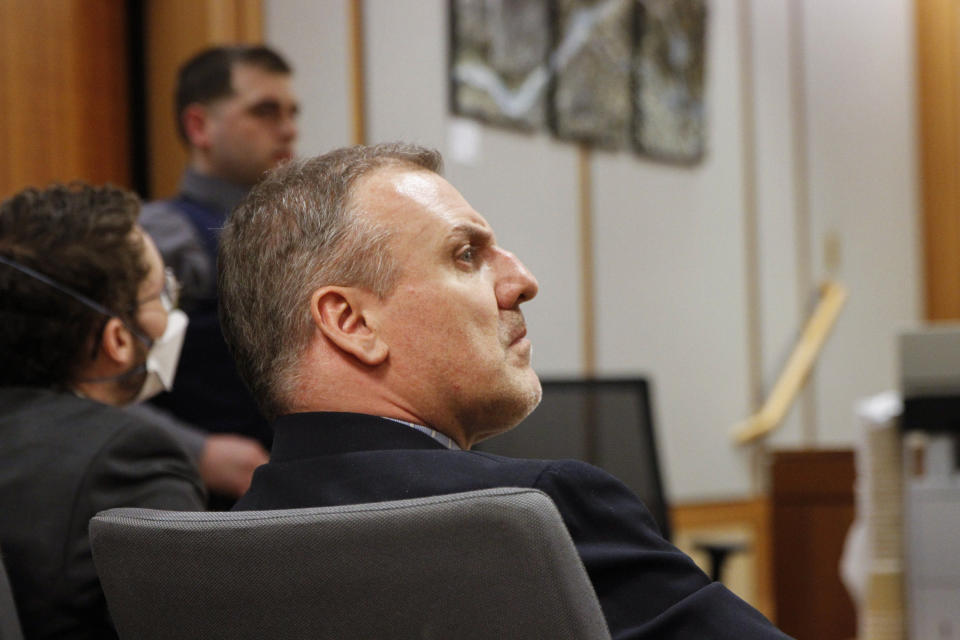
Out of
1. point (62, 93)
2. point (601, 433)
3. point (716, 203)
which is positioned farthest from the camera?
point (716, 203)

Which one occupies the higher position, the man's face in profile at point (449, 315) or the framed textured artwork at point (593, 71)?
the framed textured artwork at point (593, 71)

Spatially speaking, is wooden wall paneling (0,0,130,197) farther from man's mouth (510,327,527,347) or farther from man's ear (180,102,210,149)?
man's mouth (510,327,527,347)

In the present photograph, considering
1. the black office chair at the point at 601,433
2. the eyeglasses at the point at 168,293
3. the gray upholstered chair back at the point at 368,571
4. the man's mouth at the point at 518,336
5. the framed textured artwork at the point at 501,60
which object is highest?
the framed textured artwork at the point at 501,60

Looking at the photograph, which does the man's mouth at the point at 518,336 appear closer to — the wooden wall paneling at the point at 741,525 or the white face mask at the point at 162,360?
the white face mask at the point at 162,360

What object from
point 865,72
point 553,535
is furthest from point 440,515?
point 865,72

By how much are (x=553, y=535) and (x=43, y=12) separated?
2.84 m

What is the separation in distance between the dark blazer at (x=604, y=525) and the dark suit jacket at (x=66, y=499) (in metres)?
0.38

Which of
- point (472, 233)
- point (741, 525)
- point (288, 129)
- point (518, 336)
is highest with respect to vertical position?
point (288, 129)

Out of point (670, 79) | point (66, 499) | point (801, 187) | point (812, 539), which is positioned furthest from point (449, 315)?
point (801, 187)

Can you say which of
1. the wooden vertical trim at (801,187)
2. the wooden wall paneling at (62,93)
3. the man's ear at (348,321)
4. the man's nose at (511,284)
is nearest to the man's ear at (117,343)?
the man's ear at (348,321)

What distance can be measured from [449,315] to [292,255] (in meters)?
0.17

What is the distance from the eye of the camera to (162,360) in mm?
1655

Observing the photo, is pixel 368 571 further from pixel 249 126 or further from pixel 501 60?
pixel 501 60

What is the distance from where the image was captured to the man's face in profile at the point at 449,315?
1097mm
